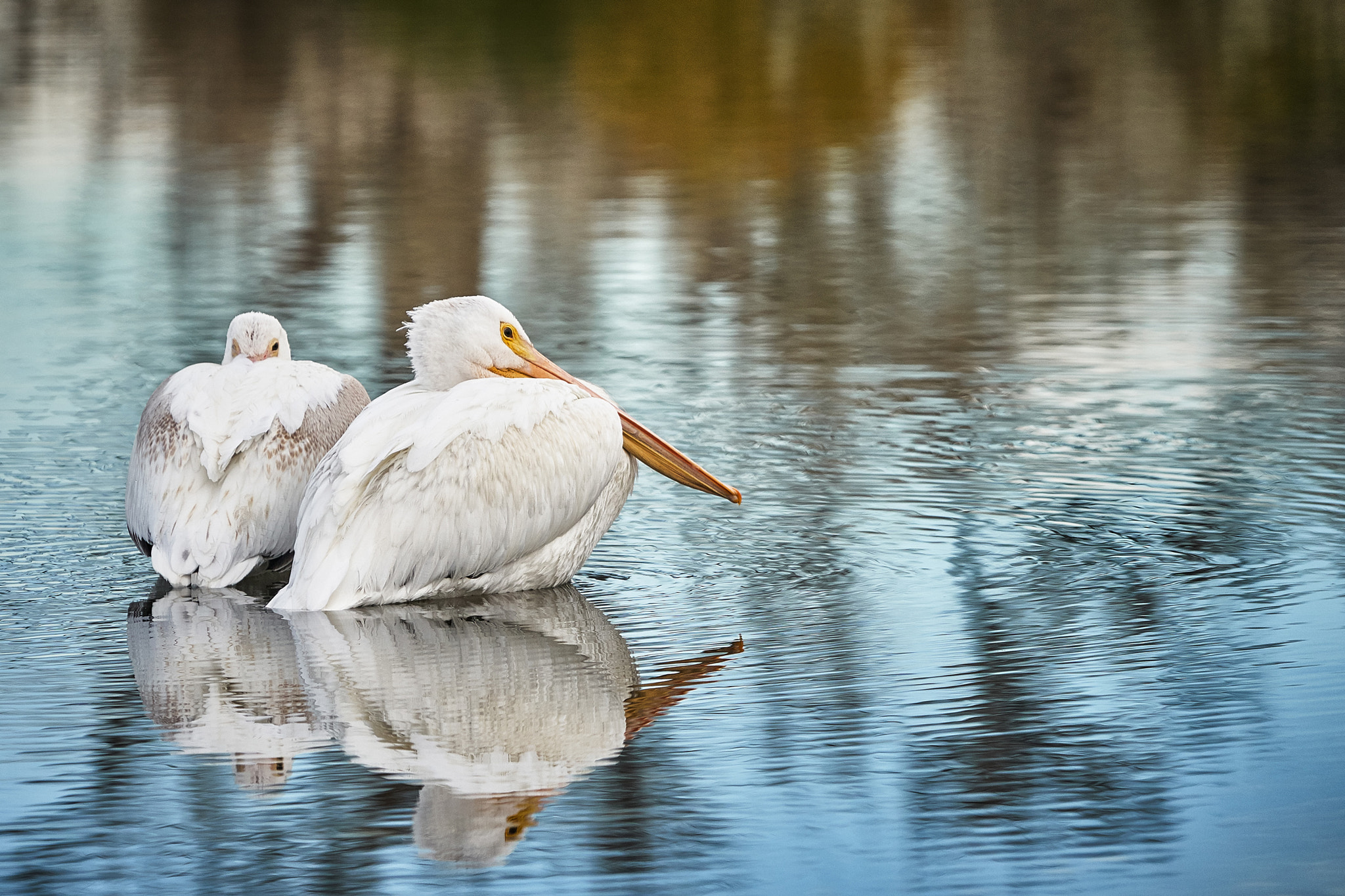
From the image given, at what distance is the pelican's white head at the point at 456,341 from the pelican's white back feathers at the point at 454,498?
0.41m

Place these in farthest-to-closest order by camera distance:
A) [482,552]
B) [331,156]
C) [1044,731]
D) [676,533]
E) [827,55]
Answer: [827,55], [331,156], [676,533], [482,552], [1044,731]

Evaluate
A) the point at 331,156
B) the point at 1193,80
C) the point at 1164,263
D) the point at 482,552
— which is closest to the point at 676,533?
the point at 482,552

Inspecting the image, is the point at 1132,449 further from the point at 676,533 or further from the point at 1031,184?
the point at 1031,184

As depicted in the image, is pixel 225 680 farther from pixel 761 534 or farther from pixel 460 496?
pixel 761 534

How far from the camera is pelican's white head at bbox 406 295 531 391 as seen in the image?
6758 millimetres

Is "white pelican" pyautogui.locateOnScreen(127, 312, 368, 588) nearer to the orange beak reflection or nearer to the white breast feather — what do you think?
the white breast feather

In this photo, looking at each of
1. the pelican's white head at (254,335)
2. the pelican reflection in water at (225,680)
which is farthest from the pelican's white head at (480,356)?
the pelican reflection in water at (225,680)

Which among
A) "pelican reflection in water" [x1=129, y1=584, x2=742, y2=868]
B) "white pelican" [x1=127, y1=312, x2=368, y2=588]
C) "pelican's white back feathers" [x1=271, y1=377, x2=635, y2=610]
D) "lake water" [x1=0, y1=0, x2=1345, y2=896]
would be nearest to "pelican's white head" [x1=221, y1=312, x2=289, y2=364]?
"white pelican" [x1=127, y1=312, x2=368, y2=588]

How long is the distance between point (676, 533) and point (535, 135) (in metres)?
11.9

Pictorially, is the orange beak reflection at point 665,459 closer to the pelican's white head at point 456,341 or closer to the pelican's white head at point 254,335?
the pelican's white head at point 456,341

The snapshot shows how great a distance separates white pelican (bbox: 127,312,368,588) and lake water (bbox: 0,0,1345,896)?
165 millimetres

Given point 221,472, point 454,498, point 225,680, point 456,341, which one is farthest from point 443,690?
point 456,341

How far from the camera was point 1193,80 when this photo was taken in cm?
2131

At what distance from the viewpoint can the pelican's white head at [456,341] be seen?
676 cm
